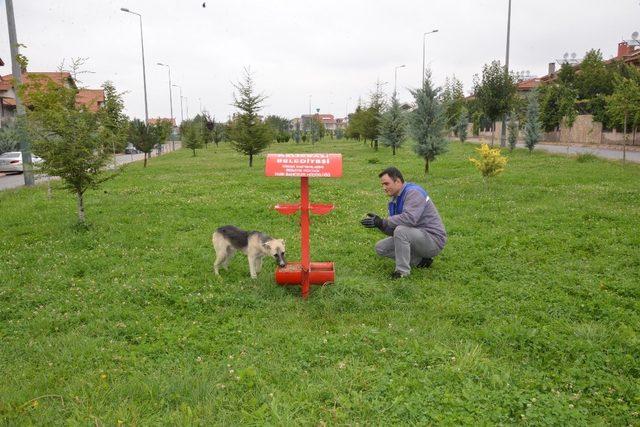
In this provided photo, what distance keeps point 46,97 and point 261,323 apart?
825 cm

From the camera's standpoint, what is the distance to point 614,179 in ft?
47.2

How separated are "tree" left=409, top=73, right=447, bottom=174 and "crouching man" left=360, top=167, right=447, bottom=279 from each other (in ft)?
36.4

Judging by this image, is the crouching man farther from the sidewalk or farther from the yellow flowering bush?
the sidewalk

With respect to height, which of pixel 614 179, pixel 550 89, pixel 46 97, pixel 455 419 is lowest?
pixel 455 419

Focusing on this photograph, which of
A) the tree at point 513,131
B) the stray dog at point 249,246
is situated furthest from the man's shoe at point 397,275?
the tree at point 513,131

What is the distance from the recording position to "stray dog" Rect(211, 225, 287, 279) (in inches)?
246

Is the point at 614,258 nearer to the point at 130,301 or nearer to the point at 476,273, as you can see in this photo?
the point at 476,273

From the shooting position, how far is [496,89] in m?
28.5

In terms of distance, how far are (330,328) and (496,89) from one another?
27158 mm

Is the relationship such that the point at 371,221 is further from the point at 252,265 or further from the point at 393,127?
the point at 393,127

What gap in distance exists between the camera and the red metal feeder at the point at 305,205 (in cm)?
562

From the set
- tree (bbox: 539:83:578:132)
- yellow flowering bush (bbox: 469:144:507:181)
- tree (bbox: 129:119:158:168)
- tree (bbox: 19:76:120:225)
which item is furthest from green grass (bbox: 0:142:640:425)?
tree (bbox: 539:83:578:132)

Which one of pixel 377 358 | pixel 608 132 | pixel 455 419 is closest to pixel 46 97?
pixel 377 358

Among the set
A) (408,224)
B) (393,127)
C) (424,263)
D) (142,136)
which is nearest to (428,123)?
(424,263)
